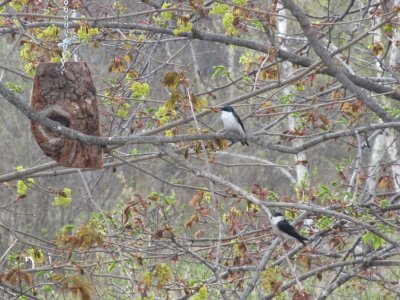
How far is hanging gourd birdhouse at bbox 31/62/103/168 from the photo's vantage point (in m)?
3.48

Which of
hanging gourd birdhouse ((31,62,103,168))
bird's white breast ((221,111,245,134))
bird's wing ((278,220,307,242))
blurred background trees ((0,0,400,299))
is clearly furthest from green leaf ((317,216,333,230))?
hanging gourd birdhouse ((31,62,103,168))

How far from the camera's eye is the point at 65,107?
11.6ft

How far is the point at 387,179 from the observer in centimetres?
558

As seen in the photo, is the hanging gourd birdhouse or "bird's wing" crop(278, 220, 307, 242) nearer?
the hanging gourd birdhouse

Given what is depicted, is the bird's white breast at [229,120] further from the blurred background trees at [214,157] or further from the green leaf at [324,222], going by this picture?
the green leaf at [324,222]

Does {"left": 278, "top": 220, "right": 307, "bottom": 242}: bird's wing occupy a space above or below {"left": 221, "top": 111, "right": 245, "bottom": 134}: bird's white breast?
below

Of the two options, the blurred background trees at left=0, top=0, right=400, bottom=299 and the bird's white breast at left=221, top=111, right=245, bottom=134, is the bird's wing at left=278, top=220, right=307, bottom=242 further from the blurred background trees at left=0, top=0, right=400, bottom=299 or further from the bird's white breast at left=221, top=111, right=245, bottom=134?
the bird's white breast at left=221, top=111, right=245, bottom=134

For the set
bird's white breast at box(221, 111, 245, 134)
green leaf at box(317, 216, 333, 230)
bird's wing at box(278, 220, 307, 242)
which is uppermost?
bird's white breast at box(221, 111, 245, 134)

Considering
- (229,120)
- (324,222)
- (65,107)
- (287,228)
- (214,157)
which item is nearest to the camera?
(65,107)

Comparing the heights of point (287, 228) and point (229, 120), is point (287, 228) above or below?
below

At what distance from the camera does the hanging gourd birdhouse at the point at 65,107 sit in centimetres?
348

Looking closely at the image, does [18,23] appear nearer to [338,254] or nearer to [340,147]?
[338,254]

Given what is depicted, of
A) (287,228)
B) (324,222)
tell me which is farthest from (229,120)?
(324,222)

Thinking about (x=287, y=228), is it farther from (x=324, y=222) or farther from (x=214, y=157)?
(x=214, y=157)
